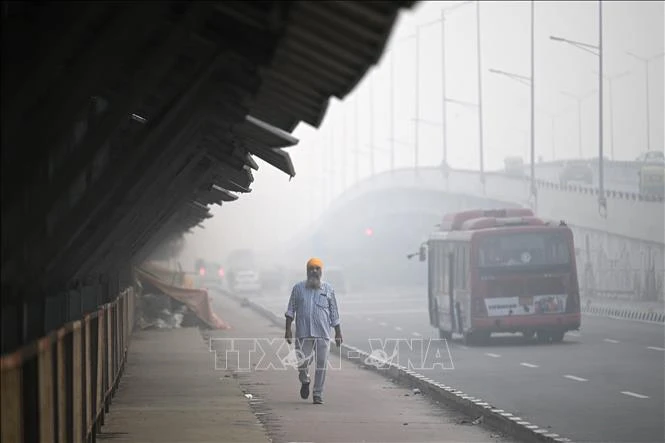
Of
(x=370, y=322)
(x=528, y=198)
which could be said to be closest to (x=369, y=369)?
(x=370, y=322)

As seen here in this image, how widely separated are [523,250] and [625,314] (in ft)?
46.1

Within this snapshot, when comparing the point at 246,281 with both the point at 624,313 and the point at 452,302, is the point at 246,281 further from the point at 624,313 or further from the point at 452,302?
the point at 452,302

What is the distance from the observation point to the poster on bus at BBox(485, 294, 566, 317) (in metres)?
34.2

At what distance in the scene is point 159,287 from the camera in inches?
1606

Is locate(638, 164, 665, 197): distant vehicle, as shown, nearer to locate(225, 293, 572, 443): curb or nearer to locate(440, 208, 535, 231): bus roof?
locate(440, 208, 535, 231): bus roof

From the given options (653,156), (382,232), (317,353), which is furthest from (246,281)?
(317,353)

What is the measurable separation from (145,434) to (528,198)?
59474 mm

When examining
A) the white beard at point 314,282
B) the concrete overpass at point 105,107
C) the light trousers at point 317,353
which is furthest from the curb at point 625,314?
the concrete overpass at point 105,107

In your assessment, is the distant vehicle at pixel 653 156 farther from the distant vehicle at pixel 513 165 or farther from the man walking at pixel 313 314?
the man walking at pixel 313 314

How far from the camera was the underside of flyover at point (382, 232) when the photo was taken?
93.6 m

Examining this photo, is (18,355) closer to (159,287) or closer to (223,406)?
(223,406)

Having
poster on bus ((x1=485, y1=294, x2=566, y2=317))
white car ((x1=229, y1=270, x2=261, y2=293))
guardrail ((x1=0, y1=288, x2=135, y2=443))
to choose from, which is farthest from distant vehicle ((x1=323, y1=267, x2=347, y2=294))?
guardrail ((x1=0, y1=288, x2=135, y2=443))

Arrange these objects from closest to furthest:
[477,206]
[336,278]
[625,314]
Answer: [625,314] < [477,206] < [336,278]

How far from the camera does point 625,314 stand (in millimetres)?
48469
